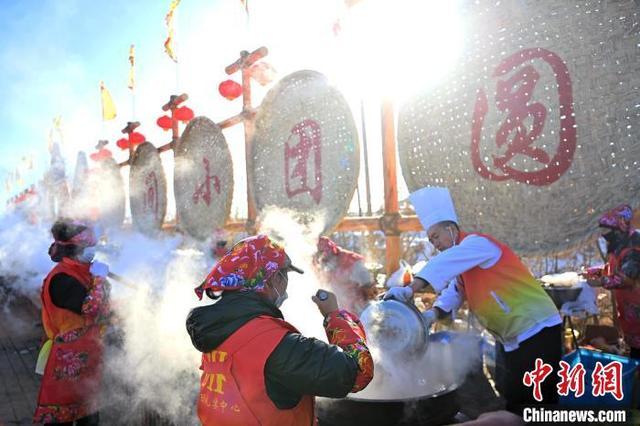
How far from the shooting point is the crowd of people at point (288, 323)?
5.40ft

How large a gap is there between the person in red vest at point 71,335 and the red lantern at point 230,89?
359 cm

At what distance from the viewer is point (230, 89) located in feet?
21.1

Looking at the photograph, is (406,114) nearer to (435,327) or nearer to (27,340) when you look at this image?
(435,327)

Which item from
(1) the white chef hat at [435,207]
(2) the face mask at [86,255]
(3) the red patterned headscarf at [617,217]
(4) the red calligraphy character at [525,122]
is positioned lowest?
(2) the face mask at [86,255]

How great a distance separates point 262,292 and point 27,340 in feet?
26.0

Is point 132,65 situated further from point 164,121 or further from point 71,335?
point 71,335

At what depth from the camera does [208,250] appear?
251 inches

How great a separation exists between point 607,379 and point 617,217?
1082mm

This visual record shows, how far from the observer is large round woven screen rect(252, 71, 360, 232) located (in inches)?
179

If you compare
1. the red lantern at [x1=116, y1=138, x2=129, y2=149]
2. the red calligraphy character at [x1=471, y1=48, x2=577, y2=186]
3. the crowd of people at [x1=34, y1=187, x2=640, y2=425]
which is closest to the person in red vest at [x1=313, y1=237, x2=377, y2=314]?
the crowd of people at [x1=34, y1=187, x2=640, y2=425]

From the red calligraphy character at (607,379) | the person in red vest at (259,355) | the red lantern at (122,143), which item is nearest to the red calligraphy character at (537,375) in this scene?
the red calligraphy character at (607,379)

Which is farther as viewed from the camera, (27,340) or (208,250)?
(27,340)

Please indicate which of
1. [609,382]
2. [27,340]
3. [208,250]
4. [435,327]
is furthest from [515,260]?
[27,340]

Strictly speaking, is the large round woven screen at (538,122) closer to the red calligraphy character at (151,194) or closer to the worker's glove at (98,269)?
the worker's glove at (98,269)
